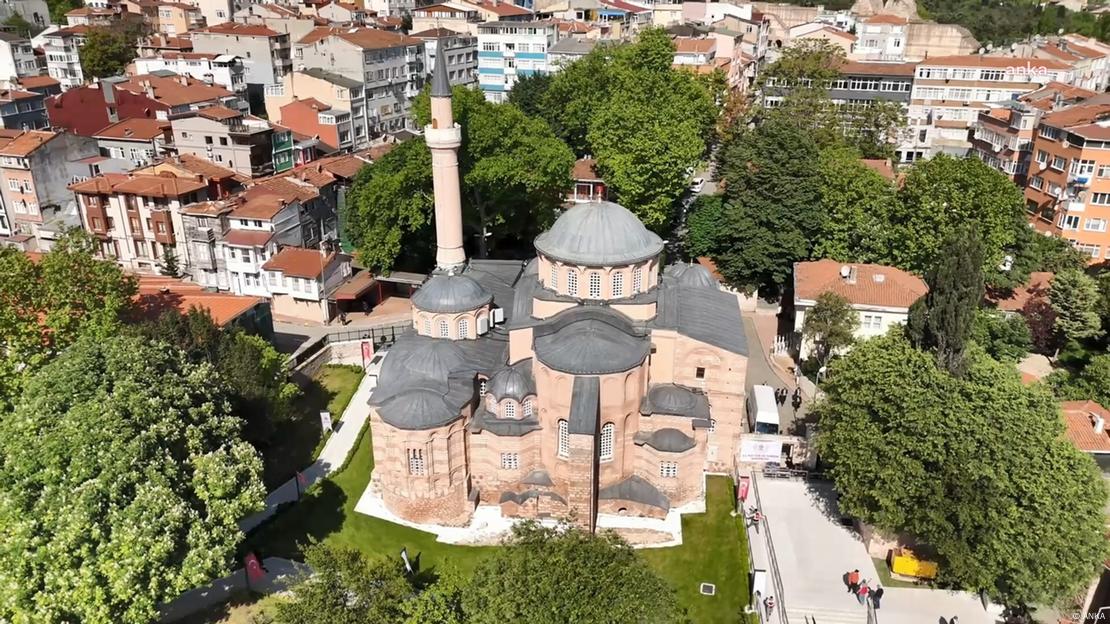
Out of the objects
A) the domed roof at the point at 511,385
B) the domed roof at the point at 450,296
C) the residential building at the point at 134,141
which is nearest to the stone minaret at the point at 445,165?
the domed roof at the point at 450,296

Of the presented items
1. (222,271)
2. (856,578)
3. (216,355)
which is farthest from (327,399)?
(856,578)

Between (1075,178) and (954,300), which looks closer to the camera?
(954,300)

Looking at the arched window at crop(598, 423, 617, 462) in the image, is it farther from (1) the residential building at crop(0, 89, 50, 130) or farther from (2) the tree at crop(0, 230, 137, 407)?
(1) the residential building at crop(0, 89, 50, 130)

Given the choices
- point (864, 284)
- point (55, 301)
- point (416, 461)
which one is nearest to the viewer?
point (416, 461)

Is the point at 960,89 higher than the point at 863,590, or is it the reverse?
the point at 960,89

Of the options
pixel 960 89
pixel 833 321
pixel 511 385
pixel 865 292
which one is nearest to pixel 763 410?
pixel 833 321

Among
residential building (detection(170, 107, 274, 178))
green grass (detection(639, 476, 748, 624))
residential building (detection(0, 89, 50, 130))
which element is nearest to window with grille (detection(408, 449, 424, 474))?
green grass (detection(639, 476, 748, 624))

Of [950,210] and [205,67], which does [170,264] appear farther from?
[950,210]
